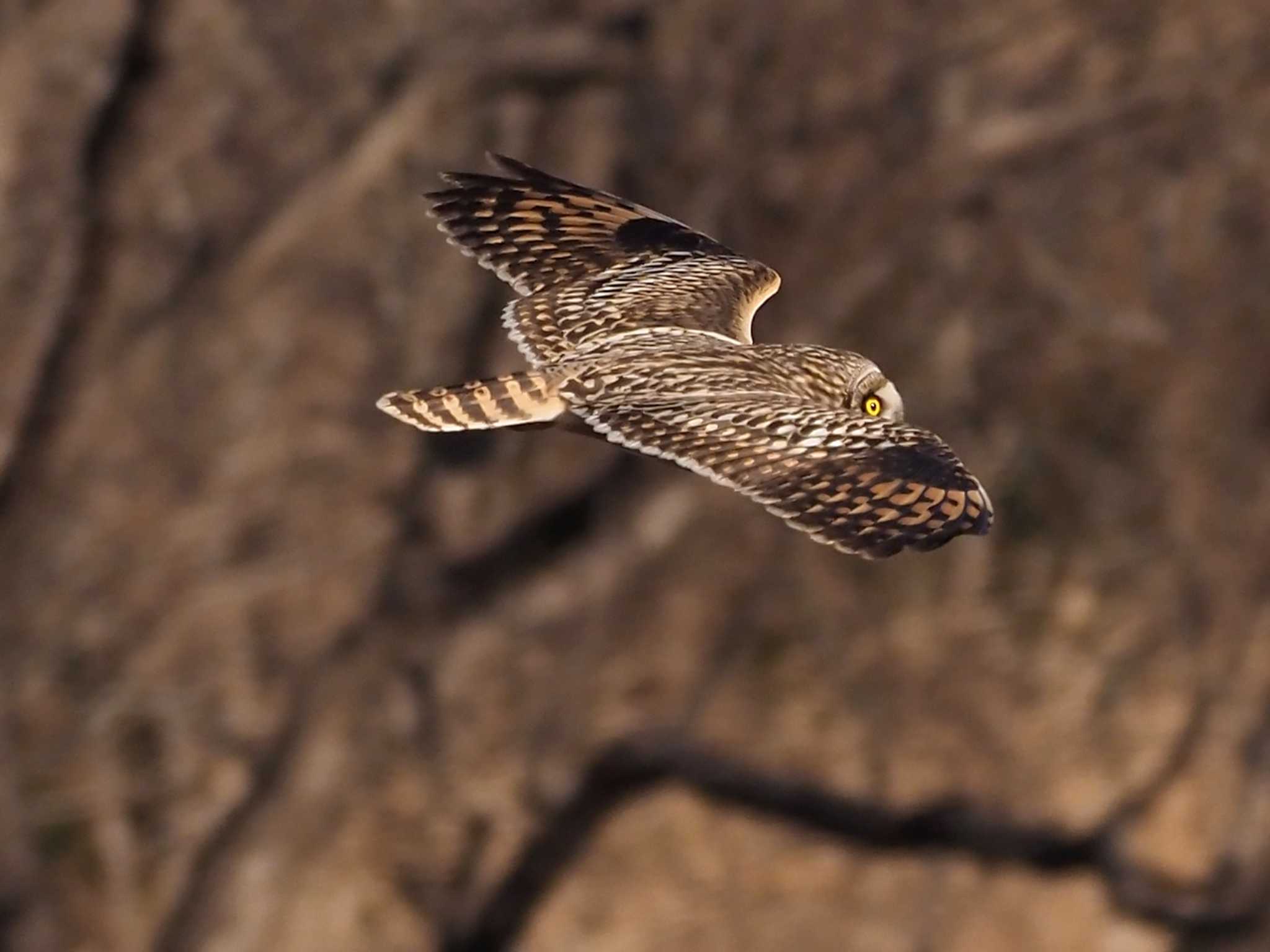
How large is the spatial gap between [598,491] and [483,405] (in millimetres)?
3501

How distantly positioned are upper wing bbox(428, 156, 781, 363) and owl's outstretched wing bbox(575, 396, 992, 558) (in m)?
0.49

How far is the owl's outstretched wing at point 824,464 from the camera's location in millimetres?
3803

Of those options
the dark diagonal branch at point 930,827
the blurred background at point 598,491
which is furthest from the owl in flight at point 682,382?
the dark diagonal branch at point 930,827

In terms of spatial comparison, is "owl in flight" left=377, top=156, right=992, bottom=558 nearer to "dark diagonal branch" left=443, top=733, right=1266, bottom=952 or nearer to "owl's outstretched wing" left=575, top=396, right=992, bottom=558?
"owl's outstretched wing" left=575, top=396, right=992, bottom=558

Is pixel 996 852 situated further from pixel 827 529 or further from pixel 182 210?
pixel 827 529

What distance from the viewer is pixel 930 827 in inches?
308

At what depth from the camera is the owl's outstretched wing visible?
12.5 ft

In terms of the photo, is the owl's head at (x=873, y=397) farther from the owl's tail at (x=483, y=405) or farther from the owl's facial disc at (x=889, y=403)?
the owl's tail at (x=483, y=405)

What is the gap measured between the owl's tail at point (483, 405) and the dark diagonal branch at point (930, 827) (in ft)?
11.6

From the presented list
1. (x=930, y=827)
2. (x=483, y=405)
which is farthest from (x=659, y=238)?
(x=930, y=827)

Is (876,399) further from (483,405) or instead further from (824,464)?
(483,405)

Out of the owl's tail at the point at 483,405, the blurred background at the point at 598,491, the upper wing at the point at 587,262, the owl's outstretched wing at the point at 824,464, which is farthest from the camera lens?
the blurred background at the point at 598,491

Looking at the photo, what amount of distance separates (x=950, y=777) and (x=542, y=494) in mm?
1308

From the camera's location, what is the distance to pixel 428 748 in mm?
8039
